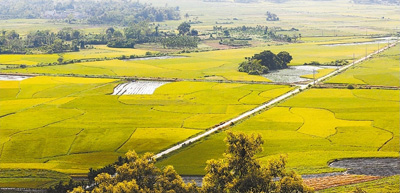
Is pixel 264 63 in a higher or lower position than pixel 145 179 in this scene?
lower

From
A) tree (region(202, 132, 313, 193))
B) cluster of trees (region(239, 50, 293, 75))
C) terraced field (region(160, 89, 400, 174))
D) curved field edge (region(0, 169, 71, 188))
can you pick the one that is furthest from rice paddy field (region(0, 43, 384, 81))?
tree (region(202, 132, 313, 193))

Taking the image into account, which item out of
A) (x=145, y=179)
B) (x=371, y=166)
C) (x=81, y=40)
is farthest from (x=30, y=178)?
(x=81, y=40)

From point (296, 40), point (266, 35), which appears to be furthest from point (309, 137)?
point (266, 35)

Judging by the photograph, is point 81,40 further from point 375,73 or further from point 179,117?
point 179,117

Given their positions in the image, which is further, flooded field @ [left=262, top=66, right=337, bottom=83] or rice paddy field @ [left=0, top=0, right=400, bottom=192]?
flooded field @ [left=262, top=66, right=337, bottom=83]

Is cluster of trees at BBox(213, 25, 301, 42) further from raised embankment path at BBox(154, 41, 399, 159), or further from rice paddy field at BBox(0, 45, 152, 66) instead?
raised embankment path at BBox(154, 41, 399, 159)
